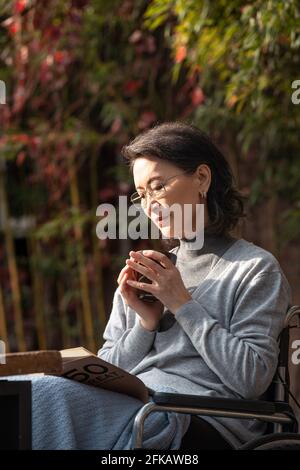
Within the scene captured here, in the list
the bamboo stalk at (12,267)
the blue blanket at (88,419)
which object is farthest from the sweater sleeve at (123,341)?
the bamboo stalk at (12,267)

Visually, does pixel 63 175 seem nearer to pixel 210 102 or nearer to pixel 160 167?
pixel 210 102

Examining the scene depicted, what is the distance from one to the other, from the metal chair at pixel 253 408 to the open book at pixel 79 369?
10cm

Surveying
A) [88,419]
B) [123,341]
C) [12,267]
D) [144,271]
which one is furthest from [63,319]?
[88,419]

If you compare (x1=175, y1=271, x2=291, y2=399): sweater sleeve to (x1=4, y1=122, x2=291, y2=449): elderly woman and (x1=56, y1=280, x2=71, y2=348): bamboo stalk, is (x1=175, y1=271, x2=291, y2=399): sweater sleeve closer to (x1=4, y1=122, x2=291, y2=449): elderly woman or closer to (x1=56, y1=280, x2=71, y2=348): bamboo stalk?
(x1=4, y1=122, x2=291, y2=449): elderly woman

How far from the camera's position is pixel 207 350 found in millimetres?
2236

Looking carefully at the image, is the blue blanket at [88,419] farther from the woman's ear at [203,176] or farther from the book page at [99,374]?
the woman's ear at [203,176]

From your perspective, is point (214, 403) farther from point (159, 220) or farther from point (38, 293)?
point (38, 293)

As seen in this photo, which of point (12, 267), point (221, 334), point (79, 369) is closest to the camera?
point (79, 369)

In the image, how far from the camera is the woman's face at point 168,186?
2.46 m

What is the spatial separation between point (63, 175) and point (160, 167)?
301 centimetres

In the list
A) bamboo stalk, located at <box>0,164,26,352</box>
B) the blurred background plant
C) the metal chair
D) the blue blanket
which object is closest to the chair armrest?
the metal chair

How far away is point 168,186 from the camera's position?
2.46m

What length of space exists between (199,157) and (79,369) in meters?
0.73
